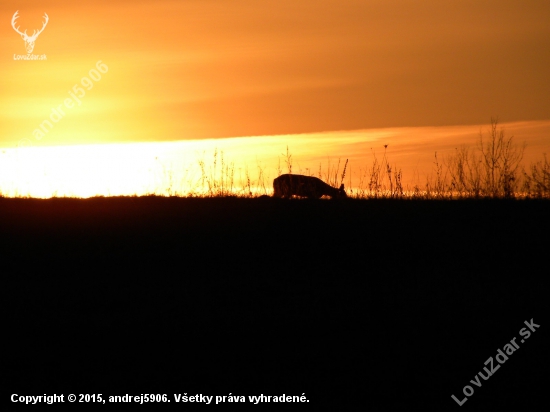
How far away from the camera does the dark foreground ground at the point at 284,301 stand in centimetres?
497

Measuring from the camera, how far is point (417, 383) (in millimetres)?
4945

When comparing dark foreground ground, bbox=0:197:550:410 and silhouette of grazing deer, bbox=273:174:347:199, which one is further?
silhouette of grazing deer, bbox=273:174:347:199

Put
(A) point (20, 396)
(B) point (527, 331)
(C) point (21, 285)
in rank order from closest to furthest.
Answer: (A) point (20, 396)
(B) point (527, 331)
(C) point (21, 285)

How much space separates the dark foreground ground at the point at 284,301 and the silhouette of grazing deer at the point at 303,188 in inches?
111

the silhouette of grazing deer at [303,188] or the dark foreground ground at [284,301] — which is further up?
the silhouette of grazing deer at [303,188]

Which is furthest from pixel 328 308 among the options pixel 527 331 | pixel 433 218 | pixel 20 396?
pixel 433 218

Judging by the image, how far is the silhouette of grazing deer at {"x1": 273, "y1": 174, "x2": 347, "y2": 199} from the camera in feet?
44.2

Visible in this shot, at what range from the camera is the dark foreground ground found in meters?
4.97

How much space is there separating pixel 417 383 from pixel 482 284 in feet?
8.41

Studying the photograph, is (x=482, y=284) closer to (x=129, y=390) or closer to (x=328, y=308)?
(x=328, y=308)

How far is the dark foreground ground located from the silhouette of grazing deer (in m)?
2.82

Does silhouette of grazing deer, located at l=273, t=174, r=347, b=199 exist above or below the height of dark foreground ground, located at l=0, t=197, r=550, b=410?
above

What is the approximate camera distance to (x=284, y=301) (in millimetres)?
6594

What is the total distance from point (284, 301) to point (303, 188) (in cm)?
822
